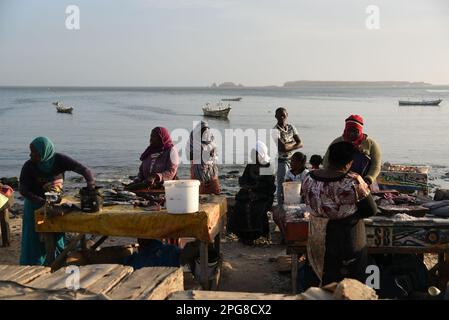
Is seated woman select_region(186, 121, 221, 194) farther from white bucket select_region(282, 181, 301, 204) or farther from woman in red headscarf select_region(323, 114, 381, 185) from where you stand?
woman in red headscarf select_region(323, 114, 381, 185)

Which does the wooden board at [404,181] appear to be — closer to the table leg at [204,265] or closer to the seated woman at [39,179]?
the table leg at [204,265]

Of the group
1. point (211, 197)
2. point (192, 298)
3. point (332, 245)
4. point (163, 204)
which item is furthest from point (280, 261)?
point (192, 298)

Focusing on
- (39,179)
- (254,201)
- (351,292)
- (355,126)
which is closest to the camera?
(351,292)

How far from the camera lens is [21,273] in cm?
254

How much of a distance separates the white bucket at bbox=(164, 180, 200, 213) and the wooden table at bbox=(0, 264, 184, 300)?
188 centimetres

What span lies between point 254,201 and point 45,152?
3.41m

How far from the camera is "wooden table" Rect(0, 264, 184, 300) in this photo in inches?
89.5

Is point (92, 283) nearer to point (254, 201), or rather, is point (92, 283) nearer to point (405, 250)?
point (405, 250)

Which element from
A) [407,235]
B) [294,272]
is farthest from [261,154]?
[407,235]

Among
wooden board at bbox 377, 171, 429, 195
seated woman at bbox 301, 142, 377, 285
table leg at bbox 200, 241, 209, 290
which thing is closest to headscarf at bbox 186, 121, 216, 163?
table leg at bbox 200, 241, 209, 290

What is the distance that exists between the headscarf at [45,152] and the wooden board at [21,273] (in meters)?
2.83

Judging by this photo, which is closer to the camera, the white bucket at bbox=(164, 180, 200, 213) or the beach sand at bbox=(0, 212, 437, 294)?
the white bucket at bbox=(164, 180, 200, 213)

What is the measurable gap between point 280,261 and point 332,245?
2423 millimetres

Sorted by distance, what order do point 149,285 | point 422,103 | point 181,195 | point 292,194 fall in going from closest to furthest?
point 149,285
point 181,195
point 292,194
point 422,103
